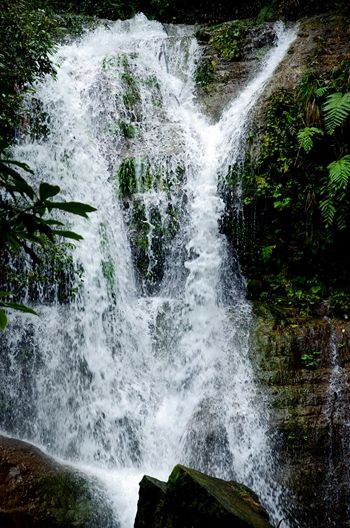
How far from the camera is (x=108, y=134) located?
9453mm

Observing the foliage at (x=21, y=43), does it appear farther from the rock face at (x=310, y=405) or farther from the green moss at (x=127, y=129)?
the rock face at (x=310, y=405)

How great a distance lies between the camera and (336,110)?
7449 millimetres

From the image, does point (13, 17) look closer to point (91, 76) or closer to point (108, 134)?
point (108, 134)

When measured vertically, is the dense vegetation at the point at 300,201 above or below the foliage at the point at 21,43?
below

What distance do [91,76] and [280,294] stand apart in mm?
6159

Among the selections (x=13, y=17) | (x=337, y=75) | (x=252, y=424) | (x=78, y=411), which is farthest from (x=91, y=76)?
(x=252, y=424)

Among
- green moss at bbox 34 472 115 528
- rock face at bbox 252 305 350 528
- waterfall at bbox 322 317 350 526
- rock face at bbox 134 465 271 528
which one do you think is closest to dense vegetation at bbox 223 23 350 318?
rock face at bbox 252 305 350 528

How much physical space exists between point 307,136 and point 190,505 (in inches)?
217

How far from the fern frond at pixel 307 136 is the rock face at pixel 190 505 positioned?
498 cm

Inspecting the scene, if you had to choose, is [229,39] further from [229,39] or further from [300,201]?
[300,201]

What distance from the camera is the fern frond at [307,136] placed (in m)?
7.46

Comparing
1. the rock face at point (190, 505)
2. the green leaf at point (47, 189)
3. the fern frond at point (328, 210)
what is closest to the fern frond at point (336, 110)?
the fern frond at point (328, 210)

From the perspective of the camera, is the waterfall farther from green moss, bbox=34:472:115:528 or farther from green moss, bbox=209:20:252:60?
green moss, bbox=209:20:252:60

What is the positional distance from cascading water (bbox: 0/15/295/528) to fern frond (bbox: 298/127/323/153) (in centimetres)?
128
